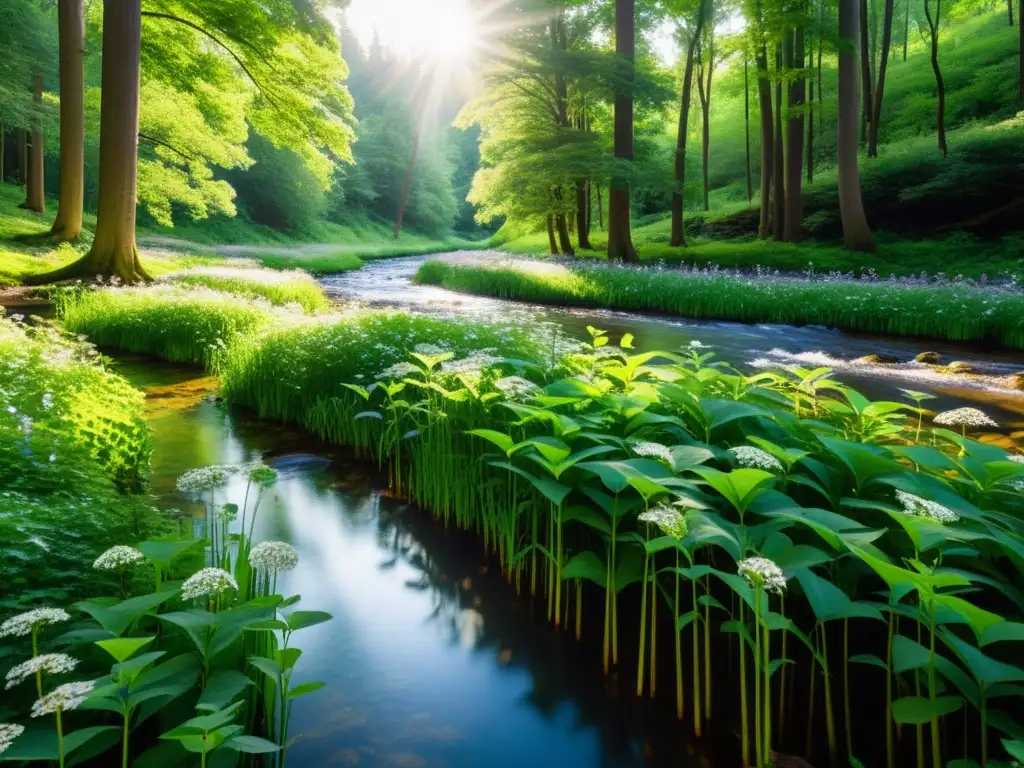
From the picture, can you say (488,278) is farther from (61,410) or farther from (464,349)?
(61,410)

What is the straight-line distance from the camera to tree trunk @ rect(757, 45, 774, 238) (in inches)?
998

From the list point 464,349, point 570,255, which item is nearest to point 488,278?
point 570,255

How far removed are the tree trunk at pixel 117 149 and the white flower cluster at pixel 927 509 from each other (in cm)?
1595

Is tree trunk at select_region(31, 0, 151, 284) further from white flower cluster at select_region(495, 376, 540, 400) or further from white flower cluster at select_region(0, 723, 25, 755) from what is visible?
white flower cluster at select_region(0, 723, 25, 755)

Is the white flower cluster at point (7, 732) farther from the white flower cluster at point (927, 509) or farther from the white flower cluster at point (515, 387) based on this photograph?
the white flower cluster at point (515, 387)

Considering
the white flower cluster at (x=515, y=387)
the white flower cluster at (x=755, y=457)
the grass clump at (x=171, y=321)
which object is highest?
the grass clump at (x=171, y=321)

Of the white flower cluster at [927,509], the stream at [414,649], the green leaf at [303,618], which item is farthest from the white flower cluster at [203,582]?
the white flower cluster at [927,509]

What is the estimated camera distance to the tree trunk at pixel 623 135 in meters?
21.8

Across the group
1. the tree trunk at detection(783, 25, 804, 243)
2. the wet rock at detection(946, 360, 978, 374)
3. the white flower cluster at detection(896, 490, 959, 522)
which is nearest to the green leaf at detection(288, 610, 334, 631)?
the white flower cluster at detection(896, 490, 959, 522)

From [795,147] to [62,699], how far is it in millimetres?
25695

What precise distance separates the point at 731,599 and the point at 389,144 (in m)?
73.2

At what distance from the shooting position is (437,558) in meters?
4.42

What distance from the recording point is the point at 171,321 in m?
10.2

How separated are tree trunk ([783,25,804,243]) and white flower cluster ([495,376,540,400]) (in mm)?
21655
